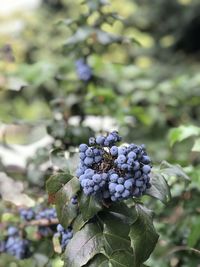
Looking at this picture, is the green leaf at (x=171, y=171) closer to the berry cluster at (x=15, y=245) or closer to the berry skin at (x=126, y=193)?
the berry skin at (x=126, y=193)

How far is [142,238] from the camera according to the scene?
0.93 m

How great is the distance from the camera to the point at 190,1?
5.98 metres

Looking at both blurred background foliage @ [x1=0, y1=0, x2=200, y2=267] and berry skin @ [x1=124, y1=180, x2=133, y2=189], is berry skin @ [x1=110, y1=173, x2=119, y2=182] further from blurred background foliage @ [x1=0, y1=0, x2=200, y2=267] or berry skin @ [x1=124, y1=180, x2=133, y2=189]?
blurred background foliage @ [x1=0, y1=0, x2=200, y2=267]

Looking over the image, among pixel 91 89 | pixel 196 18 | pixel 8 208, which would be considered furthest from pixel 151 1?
pixel 8 208

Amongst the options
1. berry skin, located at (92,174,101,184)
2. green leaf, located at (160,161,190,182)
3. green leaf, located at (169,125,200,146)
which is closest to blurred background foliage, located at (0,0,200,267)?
green leaf, located at (169,125,200,146)

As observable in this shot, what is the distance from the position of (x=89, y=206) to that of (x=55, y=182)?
3.5 inches

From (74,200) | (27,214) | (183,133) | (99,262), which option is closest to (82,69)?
(183,133)

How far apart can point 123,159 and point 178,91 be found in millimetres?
1526

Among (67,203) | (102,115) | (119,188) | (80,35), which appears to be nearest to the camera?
(119,188)

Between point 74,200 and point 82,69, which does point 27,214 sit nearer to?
point 74,200

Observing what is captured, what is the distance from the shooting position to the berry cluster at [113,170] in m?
0.89

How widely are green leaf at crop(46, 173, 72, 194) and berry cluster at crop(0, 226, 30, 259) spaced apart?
399 mm

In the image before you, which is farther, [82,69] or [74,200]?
[82,69]

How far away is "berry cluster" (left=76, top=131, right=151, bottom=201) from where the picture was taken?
895 millimetres
